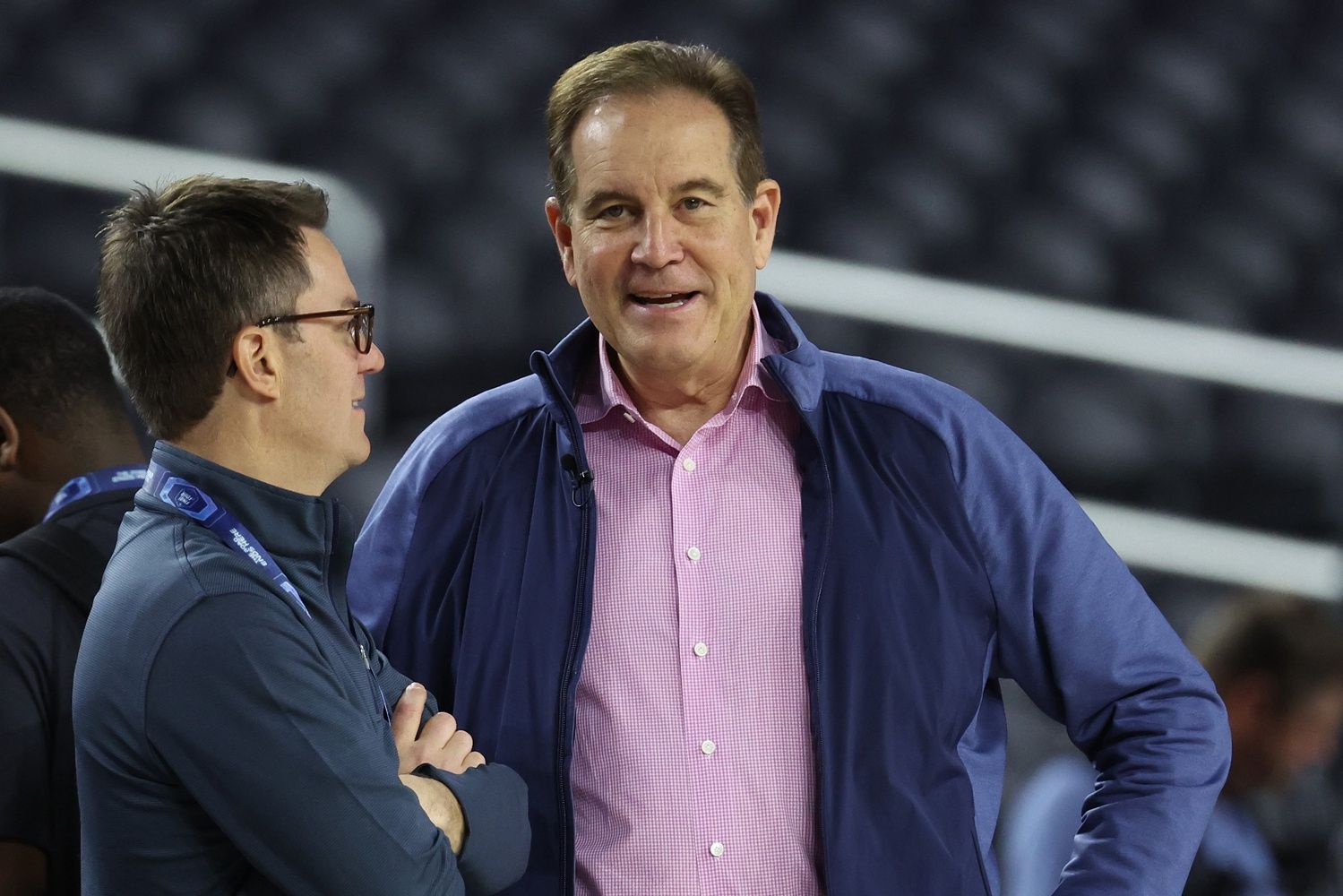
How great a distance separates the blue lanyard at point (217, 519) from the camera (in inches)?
32.0

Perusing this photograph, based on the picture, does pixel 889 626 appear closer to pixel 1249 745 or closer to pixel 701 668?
pixel 701 668

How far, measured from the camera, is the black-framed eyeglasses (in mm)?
868

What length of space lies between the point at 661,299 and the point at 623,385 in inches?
3.3

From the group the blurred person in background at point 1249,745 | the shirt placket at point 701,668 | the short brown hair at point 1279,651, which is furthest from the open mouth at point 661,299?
the short brown hair at point 1279,651

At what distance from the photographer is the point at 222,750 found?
29.5 inches

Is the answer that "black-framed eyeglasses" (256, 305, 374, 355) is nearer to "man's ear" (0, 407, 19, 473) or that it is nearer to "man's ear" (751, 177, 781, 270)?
"man's ear" (751, 177, 781, 270)

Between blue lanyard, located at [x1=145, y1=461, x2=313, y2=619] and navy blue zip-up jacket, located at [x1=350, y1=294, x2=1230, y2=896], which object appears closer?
blue lanyard, located at [x1=145, y1=461, x2=313, y2=619]

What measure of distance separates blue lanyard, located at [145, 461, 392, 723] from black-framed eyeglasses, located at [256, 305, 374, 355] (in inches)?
4.0

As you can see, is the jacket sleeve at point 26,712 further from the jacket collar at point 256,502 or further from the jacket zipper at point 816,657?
the jacket zipper at point 816,657

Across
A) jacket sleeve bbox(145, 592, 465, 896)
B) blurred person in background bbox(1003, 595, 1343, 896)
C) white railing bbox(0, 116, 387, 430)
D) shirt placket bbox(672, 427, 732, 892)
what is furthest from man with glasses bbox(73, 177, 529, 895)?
white railing bbox(0, 116, 387, 430)

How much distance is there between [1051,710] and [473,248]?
5.80 ft

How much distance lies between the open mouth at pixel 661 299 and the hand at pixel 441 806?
0.35 m

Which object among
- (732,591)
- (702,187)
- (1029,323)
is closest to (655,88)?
(702,187)

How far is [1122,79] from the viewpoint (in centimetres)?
283
